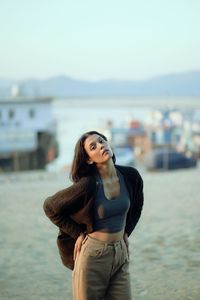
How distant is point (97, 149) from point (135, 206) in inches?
18.6

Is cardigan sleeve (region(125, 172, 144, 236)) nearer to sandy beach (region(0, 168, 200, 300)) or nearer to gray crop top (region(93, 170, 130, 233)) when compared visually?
gray crop top (region(93, 170, 130, 233))

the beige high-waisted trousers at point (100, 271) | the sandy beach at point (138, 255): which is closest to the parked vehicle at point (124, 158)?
the sandy beach at point (138, 255)

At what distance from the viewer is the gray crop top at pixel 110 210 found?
252cm

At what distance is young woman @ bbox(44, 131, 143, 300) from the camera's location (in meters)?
2.53

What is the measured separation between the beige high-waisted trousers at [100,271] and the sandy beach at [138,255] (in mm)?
1787

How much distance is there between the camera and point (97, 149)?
2.58 m

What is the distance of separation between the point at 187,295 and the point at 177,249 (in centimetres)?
194

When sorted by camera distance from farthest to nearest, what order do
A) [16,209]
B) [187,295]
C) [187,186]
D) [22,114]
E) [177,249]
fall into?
[22,114] < [187,186] < [16,209] < [177,249] < [187,295]

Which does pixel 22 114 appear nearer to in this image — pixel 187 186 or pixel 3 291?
pixel 187 186

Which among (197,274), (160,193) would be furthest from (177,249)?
(160,193)

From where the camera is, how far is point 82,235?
2588 mm

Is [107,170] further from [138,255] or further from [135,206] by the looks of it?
[138,255]

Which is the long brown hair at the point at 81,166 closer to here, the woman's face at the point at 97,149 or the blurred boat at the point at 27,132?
the woman's face at the point at 97,149

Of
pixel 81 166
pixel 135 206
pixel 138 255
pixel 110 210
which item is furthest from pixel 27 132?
pixel 110 210
